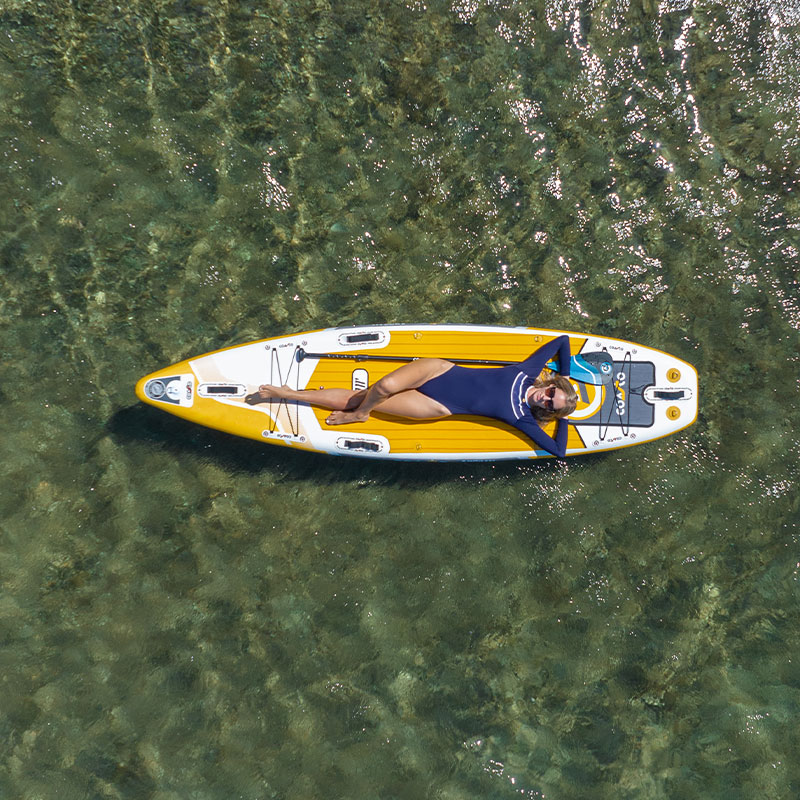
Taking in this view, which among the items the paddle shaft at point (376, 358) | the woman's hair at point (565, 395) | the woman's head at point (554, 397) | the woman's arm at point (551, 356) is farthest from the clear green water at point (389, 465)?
the woman's head at point (554, 397)

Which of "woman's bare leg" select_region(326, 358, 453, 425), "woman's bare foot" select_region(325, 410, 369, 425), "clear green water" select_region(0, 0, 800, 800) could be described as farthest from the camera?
"clear green water" select_region(0, 0, 800, 800)

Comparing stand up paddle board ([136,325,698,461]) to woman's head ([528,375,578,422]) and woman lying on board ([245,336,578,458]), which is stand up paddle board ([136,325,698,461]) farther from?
woman's head ([528,375,578,422])

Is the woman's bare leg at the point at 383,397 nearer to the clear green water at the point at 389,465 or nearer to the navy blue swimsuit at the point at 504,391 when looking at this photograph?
the navy blue swimsuit at the point at 504,391

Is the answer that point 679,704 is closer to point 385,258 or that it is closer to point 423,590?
point 423,590

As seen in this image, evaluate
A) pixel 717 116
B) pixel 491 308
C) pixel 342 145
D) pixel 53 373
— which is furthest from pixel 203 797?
pixel 717 116

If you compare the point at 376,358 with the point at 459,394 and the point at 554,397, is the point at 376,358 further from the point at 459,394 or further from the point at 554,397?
the point at 554,397

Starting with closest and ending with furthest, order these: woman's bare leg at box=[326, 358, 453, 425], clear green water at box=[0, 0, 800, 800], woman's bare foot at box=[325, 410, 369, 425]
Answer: woman's bare leg at box=[326, 358, 453, 425] → woman's bare foot at box=[325, 410, 369, 425] → clear green water at box=[0, 0, 800, 800]

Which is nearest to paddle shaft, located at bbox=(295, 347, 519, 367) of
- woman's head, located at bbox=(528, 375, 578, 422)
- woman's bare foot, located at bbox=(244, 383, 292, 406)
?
woman's bare foot, located at bbox=(244, 383, 292, 406)
